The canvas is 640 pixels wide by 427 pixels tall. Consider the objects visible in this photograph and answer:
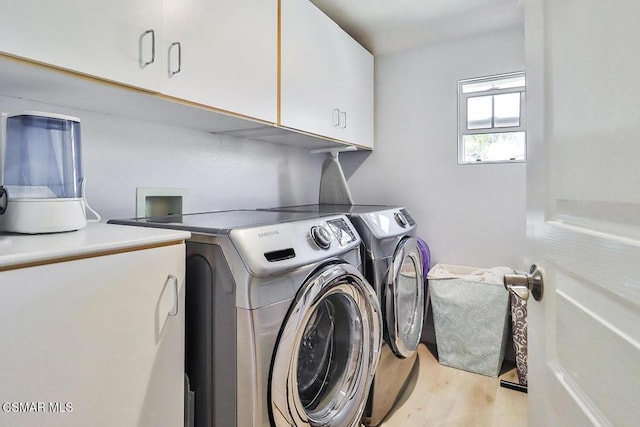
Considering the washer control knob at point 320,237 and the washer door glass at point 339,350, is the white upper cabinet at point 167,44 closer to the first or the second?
the washer control knob at point 320,237

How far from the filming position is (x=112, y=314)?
0.85 meters

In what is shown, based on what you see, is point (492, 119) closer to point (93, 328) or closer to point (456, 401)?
point (456, 401)

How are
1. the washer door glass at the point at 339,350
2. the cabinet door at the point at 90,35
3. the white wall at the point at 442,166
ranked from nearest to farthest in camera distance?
the cabinet door at the point at 90,35, the washer door glass at the point at 339,350, the white wall at the point at 442,166

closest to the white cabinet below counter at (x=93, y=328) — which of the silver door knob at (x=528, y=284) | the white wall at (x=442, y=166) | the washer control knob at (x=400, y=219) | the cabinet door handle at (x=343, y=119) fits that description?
the silver door knob at (x=528, y=284)

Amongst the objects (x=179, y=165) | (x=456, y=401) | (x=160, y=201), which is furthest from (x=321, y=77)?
(x=456, y=401)

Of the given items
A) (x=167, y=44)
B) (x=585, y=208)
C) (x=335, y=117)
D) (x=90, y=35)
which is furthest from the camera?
(x=335, y=117)

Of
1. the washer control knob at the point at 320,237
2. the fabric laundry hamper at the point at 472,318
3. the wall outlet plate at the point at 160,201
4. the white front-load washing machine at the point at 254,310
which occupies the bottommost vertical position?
the fabric laundry hamper at the point at 472,318

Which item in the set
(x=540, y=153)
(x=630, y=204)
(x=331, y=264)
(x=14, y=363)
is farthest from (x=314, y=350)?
(x=630, y=204)

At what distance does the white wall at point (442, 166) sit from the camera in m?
2.43

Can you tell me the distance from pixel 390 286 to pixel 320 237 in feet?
2.01

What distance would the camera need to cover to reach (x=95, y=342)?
0.82 metres

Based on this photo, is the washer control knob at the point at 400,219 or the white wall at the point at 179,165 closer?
the white wall at the point at 179,165

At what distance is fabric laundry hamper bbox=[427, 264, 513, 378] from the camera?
2.22m

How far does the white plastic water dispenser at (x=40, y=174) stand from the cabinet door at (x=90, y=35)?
20cm
